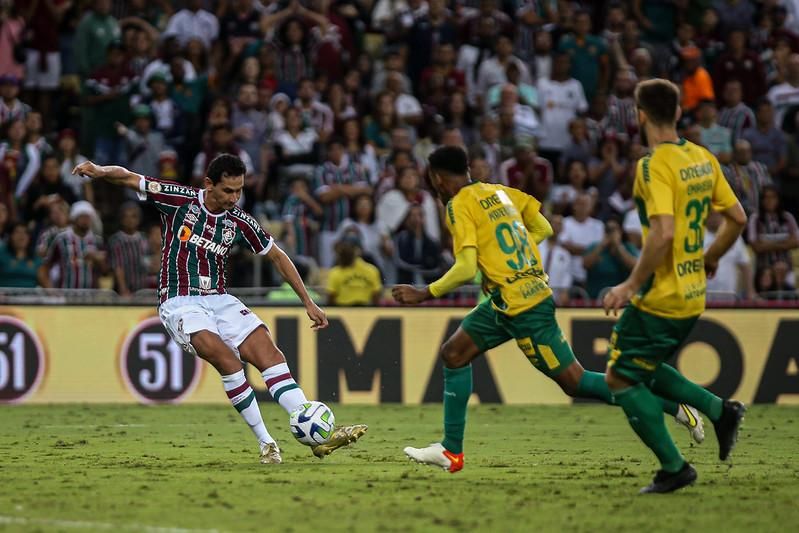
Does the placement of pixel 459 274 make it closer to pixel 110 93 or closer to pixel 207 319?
pixel 207 319

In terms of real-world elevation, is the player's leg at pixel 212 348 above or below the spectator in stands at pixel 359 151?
below

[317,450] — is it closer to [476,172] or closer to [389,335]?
[389,335]

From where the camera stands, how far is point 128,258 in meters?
18.2

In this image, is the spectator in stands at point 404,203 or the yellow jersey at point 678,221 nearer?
the yellow jersey at point 678,221

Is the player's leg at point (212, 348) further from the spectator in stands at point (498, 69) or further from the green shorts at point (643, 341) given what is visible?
the spectator in stands at point (498, 69)

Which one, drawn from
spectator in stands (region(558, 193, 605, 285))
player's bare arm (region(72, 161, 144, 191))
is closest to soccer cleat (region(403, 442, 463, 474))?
player's bare arm (region(72, 161, 144, 191))

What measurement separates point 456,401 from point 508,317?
694 mm

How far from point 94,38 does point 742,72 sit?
33.1ft

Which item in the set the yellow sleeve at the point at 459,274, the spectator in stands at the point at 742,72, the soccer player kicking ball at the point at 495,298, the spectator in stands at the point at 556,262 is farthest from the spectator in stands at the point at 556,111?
the yellow sleeve at the point at 459,274

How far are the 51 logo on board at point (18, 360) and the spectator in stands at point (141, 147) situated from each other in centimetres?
358

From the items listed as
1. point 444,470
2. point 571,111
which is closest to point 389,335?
point 571,111

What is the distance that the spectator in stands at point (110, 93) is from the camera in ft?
67.5

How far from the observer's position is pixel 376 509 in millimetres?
7945

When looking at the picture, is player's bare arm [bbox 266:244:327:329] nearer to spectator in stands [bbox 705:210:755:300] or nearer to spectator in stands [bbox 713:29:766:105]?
spectator in stands [bbox 705:210:755:300]
